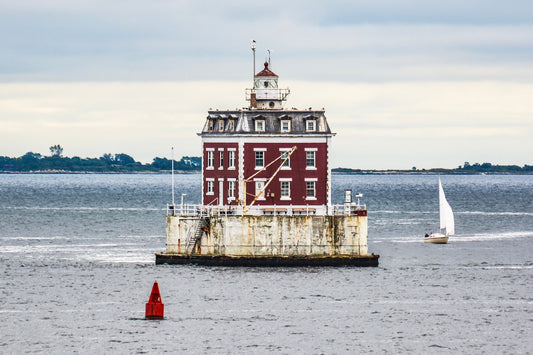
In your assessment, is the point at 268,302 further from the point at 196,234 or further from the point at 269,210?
the point at 269,210

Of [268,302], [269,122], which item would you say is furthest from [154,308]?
[269,122]

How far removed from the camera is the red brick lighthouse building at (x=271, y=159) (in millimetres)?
77312

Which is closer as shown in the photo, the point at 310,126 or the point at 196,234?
the point at 196,234

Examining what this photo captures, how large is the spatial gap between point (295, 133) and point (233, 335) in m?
26.7

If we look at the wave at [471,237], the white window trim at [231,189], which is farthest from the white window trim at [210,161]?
the wave at [471,237]

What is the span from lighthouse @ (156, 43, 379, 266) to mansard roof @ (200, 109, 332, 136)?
2.8 inches

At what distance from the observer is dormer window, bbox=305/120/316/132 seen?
77.9 m

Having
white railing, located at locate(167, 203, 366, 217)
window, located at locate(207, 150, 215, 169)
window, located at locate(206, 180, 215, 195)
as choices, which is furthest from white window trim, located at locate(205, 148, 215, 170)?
white railing, located at locate(167, 203, 366, 217)

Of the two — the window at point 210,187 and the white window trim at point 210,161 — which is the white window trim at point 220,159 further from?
the window at point 210,187

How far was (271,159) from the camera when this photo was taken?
77.4 m

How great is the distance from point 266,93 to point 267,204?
10441 millimetres

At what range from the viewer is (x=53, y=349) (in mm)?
50406

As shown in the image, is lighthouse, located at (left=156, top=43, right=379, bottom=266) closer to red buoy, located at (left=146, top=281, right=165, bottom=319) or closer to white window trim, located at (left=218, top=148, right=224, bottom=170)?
white window trim, located at (left=218, top=148, right=224, bottom=170)

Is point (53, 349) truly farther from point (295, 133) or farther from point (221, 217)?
point (295, 133)
